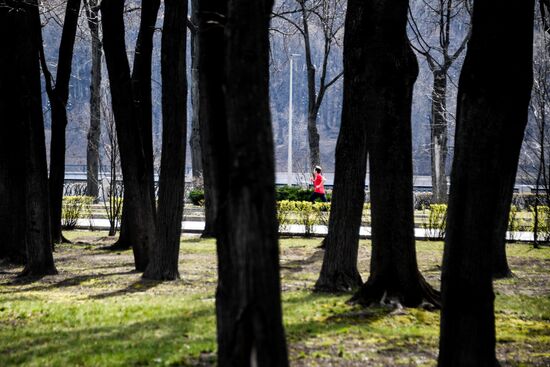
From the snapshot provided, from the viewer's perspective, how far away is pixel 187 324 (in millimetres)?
7934

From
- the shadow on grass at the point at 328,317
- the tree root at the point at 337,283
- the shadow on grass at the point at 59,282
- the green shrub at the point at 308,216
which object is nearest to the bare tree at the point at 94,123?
the green shrub at the point at 308,216

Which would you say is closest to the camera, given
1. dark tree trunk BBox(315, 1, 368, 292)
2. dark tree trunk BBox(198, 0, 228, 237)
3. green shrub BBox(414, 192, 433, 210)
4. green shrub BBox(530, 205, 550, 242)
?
dark tree trunk BBox(198, 0, 228, 237)

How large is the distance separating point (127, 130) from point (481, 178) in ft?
25.5

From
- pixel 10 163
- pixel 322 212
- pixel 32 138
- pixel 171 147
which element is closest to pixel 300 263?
pixel 171 147

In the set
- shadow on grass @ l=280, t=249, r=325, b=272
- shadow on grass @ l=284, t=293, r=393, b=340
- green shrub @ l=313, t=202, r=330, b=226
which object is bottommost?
shadow on grass @ l=280, t=249, r=325, b=272

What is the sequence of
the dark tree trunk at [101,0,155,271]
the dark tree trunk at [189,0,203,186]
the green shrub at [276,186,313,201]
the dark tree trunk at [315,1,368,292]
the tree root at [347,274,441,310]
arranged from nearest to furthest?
the tree root at [347,274,441,310] < the dark tree trunk at [315,1,368,292] < the dark tree trunk at [101,0,155,271] < the green shrub at [276,186,313,201] < the dark tree trunk at [189,0,203,186]

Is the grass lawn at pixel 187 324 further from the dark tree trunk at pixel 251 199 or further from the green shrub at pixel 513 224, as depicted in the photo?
the green shrub at pixel 513 224

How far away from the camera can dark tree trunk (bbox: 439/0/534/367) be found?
17.9 ft

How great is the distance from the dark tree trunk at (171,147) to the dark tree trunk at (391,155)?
3560 millimetres

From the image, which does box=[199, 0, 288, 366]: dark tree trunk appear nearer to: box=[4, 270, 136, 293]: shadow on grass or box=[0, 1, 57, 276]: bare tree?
box=[4, 270, 136, 293]: shadow on grass

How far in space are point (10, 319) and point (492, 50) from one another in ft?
18.1

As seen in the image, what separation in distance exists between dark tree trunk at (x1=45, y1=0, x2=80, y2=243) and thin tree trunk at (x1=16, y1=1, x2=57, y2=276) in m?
4.44

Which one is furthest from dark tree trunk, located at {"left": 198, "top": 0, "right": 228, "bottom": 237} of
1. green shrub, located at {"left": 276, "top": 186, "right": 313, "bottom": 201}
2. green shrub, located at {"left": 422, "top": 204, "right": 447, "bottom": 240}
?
green shrub, located at {"left": 276, "top": 186, "right": 313, "bottom": 201}

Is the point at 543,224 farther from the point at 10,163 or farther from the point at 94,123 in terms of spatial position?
the point at 94,123
